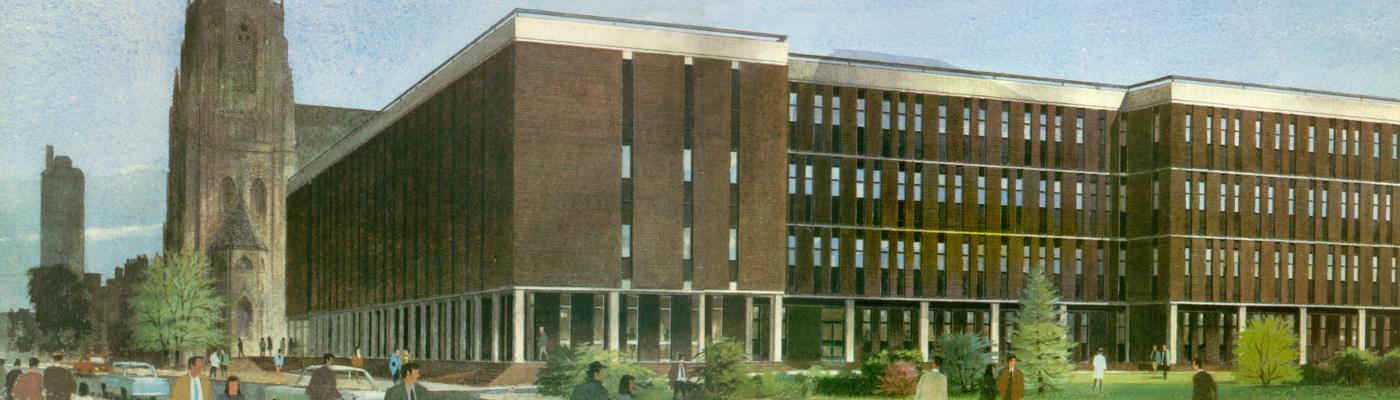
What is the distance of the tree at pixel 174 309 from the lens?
8881cm

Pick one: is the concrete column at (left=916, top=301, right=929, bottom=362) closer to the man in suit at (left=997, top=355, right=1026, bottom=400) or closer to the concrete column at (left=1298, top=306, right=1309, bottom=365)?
the concrete column at (left=1298, top=306, right=1309, bottom=365)

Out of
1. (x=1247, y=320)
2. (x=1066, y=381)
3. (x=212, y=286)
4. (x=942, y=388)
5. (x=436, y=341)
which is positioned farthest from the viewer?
(x=212, y=286)

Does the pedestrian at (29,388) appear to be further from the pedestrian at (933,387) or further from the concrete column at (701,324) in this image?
the concrete column at (701,324)

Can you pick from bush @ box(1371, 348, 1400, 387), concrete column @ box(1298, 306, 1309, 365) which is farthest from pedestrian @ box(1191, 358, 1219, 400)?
concrete column @ box(1298, 306, 1309, 365)

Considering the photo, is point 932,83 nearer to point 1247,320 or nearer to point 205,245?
point 1247,320

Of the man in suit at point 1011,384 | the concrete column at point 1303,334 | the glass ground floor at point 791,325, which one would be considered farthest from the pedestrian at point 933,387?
the concrete column at point 1303,334

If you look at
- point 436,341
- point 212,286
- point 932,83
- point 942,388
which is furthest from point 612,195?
point 212,286

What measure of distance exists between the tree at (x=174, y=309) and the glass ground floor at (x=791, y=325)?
20.9 m

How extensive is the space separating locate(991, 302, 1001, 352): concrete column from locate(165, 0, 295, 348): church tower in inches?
2225

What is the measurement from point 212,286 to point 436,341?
1956 inches

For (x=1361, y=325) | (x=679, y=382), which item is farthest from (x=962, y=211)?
(x=679, y=382)

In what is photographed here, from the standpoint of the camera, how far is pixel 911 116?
6209 centimetres

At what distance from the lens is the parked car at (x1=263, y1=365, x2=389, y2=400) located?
32344 millimetres

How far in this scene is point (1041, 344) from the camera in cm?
4541
